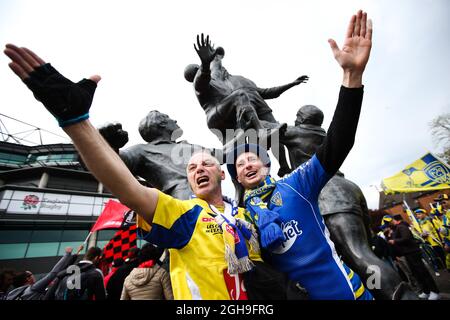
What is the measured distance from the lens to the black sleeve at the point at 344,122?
49.0 inches

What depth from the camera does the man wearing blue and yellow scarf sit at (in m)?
1.28

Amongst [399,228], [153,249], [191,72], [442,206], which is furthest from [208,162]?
[442,206]

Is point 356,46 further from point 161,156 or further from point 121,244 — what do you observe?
point 121,244

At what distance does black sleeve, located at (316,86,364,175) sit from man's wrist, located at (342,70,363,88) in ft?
0.08

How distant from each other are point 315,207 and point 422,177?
7914mm

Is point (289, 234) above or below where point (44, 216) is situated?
below

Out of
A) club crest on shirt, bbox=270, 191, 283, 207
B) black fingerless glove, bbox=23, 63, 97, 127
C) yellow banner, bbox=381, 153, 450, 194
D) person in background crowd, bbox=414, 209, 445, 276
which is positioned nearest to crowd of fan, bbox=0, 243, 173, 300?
club crest on shirt, bbox=270, 191, 283, 207

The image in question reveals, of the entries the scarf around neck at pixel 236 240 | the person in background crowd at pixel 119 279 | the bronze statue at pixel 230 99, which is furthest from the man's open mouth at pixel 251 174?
the person in background crowd at pixel 119 279

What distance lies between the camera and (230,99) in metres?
3.77

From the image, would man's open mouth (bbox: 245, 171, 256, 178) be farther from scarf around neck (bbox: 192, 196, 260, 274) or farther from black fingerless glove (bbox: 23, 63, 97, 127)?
black fingerless glove (bbox: 23, 63, 97, 127)

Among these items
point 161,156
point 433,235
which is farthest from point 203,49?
point 433,235

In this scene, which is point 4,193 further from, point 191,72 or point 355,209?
point 355,209

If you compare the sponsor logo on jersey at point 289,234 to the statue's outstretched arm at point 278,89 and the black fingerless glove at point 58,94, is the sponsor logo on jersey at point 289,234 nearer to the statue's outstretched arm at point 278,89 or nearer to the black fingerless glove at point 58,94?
the black fingerless glove at point 58,94

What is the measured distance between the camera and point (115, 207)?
6.13 m
